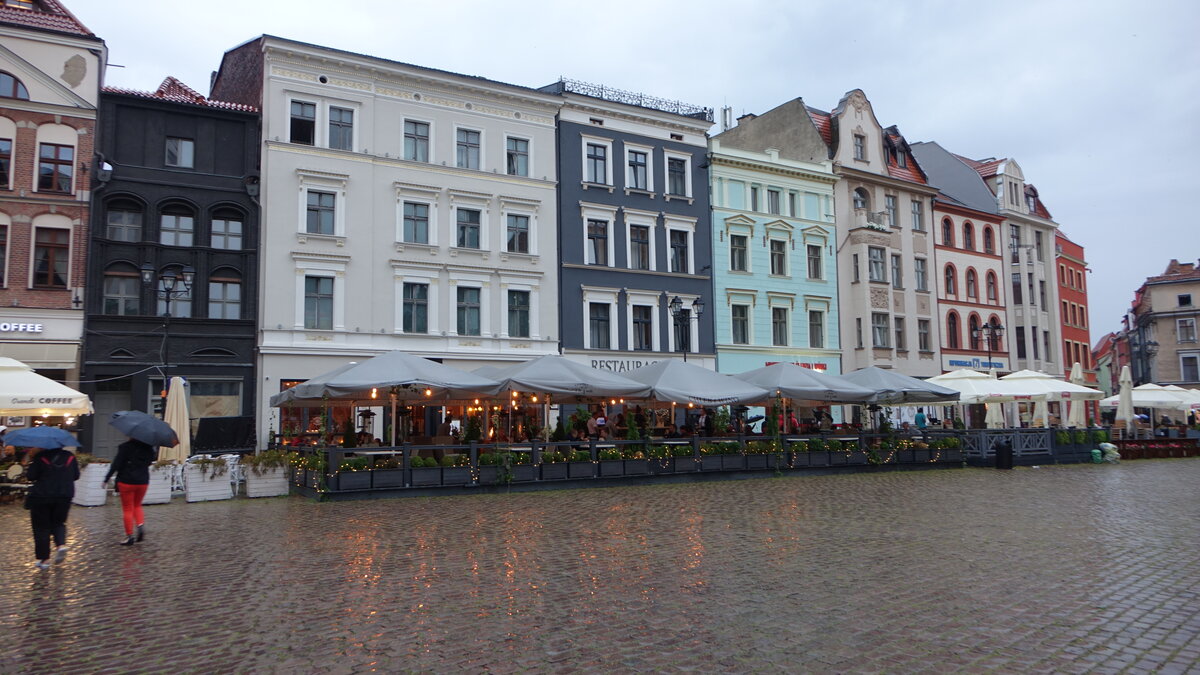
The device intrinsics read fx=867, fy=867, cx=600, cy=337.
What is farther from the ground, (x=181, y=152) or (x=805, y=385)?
(x=181, y=152)

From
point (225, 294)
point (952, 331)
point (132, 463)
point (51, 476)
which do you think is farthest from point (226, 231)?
point (952, 331)

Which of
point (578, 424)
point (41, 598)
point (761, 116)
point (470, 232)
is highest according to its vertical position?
point (761, 116)

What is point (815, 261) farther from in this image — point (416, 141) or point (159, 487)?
point (159, 487)

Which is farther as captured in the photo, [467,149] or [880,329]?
[880,329]

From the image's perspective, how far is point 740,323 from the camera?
38875 mm

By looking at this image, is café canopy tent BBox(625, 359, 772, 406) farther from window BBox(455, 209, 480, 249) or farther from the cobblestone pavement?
window BBox(455, 209, 480, 249)

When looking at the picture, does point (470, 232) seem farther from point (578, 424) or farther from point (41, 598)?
point (41, 598)

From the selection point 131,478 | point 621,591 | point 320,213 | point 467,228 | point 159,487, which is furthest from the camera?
point 467,228

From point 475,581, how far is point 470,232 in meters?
24.8

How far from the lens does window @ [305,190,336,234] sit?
2984 centimetres

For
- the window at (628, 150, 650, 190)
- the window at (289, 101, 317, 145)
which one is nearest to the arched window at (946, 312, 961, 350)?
the window at (628, 150, 650, 190)

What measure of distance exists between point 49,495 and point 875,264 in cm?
3895

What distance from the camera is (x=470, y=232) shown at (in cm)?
3275

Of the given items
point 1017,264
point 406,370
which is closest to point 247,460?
point 406,370
